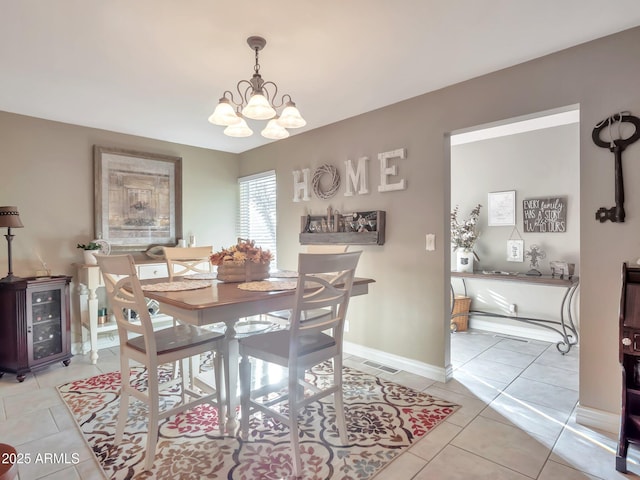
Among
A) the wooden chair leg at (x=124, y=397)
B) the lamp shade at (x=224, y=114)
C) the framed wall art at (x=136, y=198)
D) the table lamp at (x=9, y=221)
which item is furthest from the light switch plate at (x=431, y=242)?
the table lamp at (x=9, y=221)

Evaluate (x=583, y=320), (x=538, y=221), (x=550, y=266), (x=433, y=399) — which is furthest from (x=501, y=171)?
(x=433, y=399)

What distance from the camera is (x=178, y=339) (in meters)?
2.04

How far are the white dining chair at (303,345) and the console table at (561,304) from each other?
251cm

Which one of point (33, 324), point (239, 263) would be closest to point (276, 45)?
point (239, 263)

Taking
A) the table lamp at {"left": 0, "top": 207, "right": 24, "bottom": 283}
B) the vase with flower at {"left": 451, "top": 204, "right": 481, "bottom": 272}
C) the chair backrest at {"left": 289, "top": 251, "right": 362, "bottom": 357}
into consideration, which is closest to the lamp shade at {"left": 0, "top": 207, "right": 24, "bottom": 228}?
the table lamp at {"left": 0, "top": 207, "right": 24, "bottom": 283}

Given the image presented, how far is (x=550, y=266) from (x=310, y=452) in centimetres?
340

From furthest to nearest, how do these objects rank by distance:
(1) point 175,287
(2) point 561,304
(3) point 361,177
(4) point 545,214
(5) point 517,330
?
(5) point 517,330
(4) point 545,214
(2) point 561,304
(3) point 361,177
(1) point 175,287

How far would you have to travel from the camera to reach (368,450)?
194cm

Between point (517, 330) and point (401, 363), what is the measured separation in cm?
196

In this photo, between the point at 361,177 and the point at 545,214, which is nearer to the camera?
the point at 361,177

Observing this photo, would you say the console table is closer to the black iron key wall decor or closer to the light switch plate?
the light switch plate

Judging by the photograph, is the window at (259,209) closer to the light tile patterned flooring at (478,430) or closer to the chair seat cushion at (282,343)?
the light tile patterned flooring at (478,430)

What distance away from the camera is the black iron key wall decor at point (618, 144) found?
2014mm

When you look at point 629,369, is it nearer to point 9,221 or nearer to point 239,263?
point 239,263
